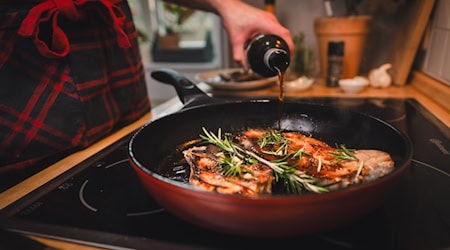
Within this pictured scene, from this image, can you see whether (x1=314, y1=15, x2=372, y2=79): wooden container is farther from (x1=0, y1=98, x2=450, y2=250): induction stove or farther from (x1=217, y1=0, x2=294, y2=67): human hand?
(x1=0, y1=98, x2=450, y2=250): induction stove

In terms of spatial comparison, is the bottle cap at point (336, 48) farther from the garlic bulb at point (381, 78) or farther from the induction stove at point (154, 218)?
the induction stove at point (154, 218)

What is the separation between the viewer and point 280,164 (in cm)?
62

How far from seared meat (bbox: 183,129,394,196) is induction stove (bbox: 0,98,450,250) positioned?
2.4 inches

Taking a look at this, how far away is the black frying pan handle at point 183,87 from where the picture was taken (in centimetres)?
92

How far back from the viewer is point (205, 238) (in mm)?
494

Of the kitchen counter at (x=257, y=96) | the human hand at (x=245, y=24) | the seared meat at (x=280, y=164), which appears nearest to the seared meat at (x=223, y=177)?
the seared meat at (x=280, y=164)

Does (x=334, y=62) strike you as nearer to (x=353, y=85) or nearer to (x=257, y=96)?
(x=353, y=85)

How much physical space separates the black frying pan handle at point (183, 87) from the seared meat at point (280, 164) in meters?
0.22

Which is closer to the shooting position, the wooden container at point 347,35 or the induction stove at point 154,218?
the induction stove at point 154,218

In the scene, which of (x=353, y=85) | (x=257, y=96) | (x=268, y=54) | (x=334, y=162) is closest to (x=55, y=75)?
(x=268, y=54)

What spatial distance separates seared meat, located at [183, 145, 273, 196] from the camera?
1.76 feet

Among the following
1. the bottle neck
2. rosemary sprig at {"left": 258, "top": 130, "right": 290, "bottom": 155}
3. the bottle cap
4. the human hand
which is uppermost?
the human hand

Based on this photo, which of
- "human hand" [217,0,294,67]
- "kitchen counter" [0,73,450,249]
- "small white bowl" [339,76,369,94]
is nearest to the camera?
"kitchen counter" [0,73,450,249]

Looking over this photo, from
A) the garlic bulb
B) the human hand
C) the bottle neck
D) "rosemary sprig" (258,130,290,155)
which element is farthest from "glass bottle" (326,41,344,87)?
"rosemary sprig" (258,130,290,155)
